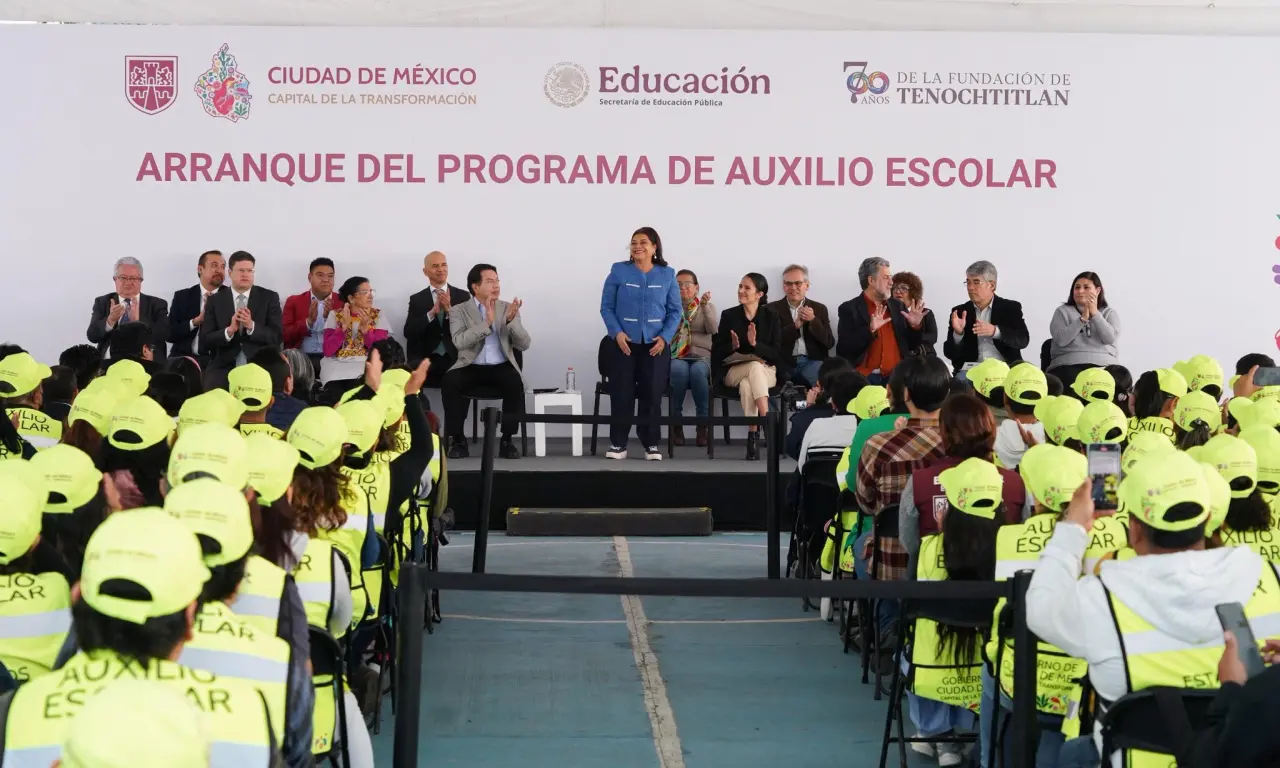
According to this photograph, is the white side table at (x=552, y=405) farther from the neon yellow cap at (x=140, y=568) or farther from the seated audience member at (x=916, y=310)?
the neon yellow cap at (x=140, y=568)

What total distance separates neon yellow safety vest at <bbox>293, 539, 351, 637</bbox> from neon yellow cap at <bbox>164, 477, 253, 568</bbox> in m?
0.80

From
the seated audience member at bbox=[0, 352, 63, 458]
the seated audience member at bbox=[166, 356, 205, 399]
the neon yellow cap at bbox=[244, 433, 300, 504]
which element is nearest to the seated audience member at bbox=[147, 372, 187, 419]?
the seated audience member at bbox=[166, 356, 205, 399]

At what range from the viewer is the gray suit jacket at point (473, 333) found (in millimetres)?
9352

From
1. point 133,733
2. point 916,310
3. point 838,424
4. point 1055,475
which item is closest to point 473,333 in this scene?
Result: point 916,310

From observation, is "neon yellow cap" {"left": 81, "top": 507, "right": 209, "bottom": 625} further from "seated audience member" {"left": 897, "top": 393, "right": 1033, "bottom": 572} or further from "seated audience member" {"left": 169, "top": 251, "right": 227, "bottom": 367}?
"seated audience member" {"left": 169, "top": 251, "right": 227, "bottom": 367}

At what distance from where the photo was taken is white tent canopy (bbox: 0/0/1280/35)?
9.93 m

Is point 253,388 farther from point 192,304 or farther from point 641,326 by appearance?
point 192,304

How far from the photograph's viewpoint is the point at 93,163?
9914mm

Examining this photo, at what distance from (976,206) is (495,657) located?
6.14 metres

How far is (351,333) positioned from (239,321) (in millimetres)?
719

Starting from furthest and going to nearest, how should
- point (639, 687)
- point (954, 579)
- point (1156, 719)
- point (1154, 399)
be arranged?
1. point (1154, 399)
2. point (639, 687)
3. point (954, 579)
4. point (1156, 719)

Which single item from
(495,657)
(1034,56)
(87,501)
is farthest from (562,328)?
(87,501)

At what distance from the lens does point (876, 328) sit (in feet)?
31.6

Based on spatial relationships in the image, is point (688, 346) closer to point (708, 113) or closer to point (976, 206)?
point (708, 113)
